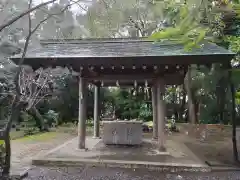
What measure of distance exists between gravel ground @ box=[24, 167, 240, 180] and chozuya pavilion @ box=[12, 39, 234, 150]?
5.39 ft

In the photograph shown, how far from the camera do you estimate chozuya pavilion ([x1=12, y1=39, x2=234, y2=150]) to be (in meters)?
5.85

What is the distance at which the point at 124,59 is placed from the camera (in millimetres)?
5961

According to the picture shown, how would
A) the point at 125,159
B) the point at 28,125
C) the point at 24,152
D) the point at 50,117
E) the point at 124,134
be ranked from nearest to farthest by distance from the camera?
the point at 125,159 < the point at 24,152 < the point at 124,134 < the point at 28,125 < the point at 50,117

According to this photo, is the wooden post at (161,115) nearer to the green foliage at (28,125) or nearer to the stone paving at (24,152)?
the stone paving at (24,152)

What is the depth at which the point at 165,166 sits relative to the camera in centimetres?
552

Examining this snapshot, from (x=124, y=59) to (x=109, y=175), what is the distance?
256 centimetres

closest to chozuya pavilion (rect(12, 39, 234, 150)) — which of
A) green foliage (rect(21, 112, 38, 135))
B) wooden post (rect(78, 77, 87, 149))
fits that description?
wooden post (rect(78, 77, 87, 149))

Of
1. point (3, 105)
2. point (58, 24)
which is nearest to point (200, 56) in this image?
point (58, 24)

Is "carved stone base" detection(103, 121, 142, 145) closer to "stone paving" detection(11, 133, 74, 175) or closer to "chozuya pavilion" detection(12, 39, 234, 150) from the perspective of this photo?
"chozuya pavilion" detection(12, 39, 234, 150)

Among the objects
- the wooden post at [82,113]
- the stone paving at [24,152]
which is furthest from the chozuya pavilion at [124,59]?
the stone paving at [24,152]

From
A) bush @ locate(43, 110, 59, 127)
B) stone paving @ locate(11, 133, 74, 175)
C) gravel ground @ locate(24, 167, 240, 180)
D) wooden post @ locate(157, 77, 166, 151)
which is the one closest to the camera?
gravel ground @ locate(24, 167, 240, 180)

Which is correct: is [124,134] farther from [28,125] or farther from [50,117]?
[50,117]

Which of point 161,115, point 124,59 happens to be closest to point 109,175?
point 161,115

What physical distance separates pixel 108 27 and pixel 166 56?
2.38 metres
